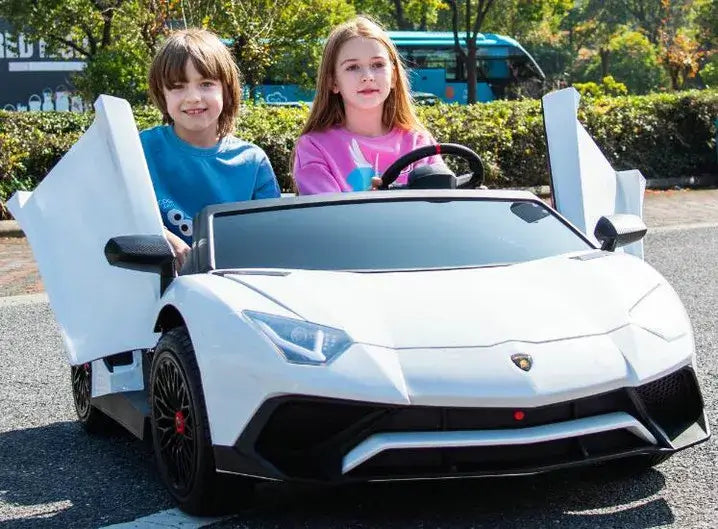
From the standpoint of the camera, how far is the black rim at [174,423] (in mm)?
3387

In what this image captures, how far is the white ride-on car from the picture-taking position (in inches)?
121

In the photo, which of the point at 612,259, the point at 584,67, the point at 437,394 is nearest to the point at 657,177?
the point at 612,259

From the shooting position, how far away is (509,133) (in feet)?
48.9

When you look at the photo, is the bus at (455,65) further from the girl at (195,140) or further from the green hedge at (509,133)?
the girl at (195,140)

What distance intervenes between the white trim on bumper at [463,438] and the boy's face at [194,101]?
2.09 meters

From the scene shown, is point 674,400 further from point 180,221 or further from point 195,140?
point 195,140

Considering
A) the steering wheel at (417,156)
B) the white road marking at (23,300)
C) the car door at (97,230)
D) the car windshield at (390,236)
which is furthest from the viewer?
the white road marking at (23,300)

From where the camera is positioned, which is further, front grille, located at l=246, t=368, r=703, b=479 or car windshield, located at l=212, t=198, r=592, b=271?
car windshield, located at l=212, t=198, r=592, b=271

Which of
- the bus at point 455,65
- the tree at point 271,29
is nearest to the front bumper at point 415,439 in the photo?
the tree at point 271,29

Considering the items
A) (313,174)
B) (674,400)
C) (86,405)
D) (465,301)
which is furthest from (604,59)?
(465,301)

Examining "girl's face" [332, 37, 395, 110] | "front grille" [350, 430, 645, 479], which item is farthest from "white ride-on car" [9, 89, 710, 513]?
"girl's face" [332, 37, 395, 110]

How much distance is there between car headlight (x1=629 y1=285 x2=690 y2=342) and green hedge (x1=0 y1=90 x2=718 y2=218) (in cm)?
960

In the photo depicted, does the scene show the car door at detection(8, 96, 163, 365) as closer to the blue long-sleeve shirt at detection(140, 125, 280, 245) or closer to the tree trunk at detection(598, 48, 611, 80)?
the blue long-sleeve shirt at detection(140, 125, 280, 245)

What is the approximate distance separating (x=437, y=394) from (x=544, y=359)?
0.34 meters
